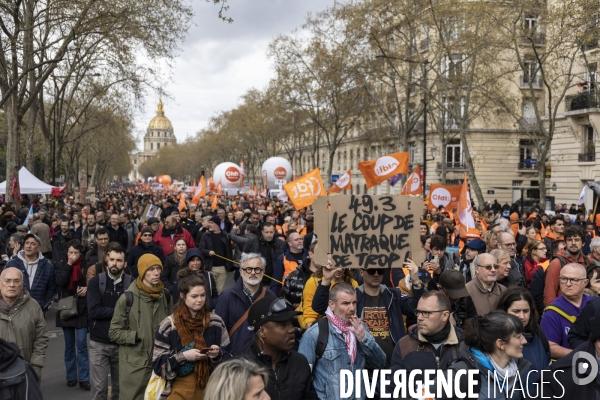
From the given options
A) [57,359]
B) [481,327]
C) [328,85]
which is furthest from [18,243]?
[328,85]

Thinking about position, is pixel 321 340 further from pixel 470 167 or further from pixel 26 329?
pixel 470 167

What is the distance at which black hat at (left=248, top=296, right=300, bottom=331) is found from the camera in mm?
4000

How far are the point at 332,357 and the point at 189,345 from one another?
0.96 meters

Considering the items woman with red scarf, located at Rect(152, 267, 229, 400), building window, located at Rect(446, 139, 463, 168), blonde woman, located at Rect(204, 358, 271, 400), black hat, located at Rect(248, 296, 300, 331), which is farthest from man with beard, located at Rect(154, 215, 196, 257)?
building window, located at Rect(446, 139, 463, 168)

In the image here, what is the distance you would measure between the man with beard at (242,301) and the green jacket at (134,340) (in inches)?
24.4

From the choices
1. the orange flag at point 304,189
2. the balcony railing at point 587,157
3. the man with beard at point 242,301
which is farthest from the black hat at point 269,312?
the balcony railing at point 587,157

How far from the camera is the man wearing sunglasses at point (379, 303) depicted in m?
4.81

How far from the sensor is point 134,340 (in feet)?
17.2

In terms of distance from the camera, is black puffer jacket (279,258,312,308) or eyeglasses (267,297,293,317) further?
black puffer jacket (279,258,312,308)

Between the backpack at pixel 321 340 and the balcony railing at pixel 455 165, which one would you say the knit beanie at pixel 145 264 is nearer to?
the backpack at pixel 321 340

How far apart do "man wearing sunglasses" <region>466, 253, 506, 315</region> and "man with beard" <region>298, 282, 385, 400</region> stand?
1646mm

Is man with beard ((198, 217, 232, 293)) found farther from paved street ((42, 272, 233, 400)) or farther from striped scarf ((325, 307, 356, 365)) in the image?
striped scarf ((325, 307, 356, 365))

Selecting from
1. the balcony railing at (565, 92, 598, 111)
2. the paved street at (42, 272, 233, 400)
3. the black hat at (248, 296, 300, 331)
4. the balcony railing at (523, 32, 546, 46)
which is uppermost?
the balcony railing at (523, 32, 546, 46)

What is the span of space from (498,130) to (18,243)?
39.1 m
